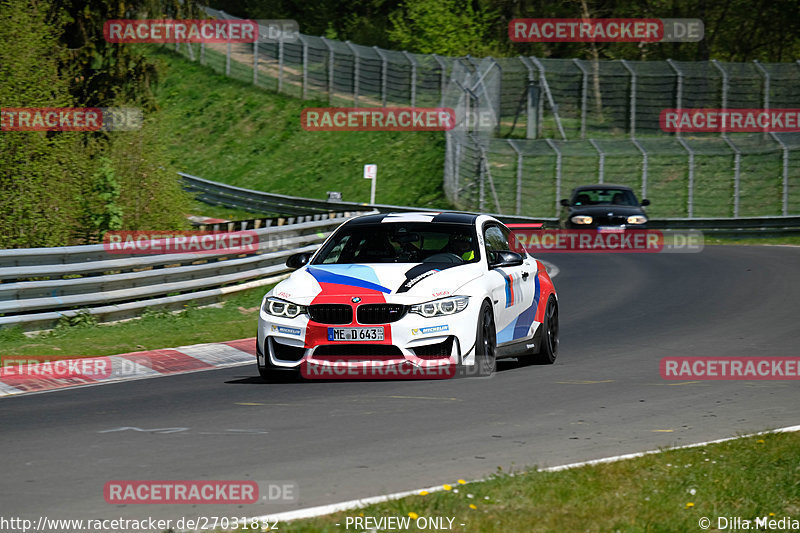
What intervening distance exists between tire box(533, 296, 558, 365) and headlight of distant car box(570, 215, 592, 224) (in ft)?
56.3

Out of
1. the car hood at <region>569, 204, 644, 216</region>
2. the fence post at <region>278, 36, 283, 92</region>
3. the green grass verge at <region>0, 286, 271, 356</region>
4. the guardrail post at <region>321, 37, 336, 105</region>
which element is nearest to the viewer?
the green grass verge at <region>0, 286, 271, 356</region>

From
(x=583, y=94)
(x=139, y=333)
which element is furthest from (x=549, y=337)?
(x=583, y=94)

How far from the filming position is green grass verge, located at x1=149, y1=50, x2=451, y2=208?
4966cm

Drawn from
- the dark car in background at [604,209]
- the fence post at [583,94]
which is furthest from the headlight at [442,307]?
the fence post at [583,94]

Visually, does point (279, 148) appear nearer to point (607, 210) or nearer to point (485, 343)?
point (607, 210)

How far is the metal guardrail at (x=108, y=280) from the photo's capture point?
1427 centimetres

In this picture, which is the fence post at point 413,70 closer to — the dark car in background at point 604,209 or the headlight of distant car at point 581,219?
the dark car in background at point 604,209

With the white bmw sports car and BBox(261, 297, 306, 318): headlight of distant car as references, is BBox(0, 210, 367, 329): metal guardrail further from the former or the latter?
BBox(261, 297, 306, 318): headlight of distant car

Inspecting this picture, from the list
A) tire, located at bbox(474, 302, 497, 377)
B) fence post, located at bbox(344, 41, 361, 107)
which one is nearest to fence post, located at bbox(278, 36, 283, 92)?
fence post, located at bbox(344, 41, 361, 107)

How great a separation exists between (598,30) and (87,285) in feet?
172

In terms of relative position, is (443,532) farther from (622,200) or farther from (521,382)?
(622,200)

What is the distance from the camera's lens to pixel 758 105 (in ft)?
159

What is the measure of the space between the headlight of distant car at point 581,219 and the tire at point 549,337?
17.2 m

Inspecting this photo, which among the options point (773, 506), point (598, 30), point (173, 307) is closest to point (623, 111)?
point (598, 30)
